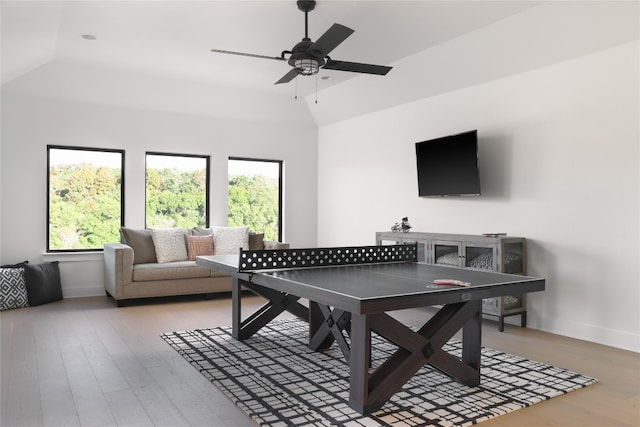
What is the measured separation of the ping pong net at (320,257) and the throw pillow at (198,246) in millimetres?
3213

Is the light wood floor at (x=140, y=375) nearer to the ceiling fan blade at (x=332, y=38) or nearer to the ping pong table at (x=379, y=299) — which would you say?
the ping pong table at (x=379, y=299)

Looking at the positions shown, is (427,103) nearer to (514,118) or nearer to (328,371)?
(514,118)

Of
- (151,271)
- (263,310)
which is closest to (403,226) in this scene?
(263,310)

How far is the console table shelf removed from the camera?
4543 millimetres

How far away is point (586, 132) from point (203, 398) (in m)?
3.72

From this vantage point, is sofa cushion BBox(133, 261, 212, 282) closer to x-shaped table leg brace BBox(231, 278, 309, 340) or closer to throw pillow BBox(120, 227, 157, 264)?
throw pillow BBox(120, 227, 157, 264)

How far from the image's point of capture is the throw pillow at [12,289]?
5225 mm

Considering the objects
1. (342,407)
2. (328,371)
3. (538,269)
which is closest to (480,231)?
(538,269)

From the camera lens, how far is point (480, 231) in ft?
17.3

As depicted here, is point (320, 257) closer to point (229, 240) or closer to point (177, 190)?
point (229, 240)

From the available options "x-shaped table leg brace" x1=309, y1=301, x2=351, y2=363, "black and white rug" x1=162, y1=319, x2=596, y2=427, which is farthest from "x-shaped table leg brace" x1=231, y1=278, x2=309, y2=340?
"x-shaped table leg brace" x1=309, y1=301, x2=351, y2=363

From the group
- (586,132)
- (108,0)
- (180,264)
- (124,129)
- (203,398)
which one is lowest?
(203,398)

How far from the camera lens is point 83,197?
634cm

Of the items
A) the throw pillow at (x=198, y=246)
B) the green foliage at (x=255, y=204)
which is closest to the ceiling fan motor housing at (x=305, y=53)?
the throw pillow at (x=198, y=246)
